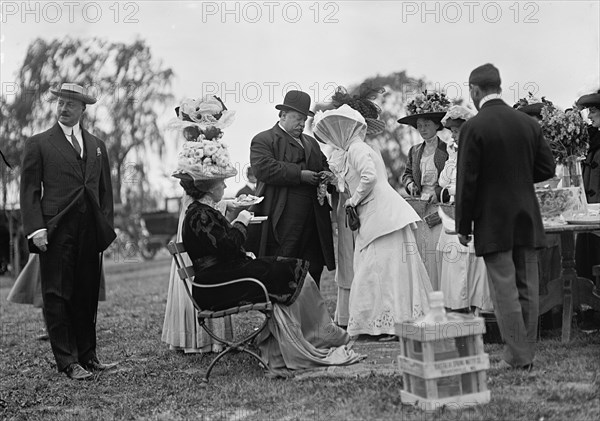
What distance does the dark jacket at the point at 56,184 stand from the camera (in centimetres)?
586

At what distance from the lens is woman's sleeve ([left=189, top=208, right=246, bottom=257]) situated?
5406 mm

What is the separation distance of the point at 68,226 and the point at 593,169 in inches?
178

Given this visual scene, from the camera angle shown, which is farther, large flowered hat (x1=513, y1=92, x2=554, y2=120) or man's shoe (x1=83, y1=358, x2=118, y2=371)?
large flowered hat (x1=513, y1=92, x2=554, y2=120)

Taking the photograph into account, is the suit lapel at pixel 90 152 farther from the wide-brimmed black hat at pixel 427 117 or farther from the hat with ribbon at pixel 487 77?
the hat with ribbon at pixel 487 77

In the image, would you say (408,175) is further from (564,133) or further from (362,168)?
(564,133)

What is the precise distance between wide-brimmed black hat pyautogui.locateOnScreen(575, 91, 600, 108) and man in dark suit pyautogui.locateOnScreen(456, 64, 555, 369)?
1705 mm

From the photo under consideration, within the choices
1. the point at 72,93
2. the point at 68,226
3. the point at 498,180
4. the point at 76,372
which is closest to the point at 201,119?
the point at 72,93

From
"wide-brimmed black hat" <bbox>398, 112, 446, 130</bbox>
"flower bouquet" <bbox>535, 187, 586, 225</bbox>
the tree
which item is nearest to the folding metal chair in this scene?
"flower bouquet" <bbox>535, 187, 586, 225</bbox>

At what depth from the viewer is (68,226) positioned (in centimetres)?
593

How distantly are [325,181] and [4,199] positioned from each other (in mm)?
17370

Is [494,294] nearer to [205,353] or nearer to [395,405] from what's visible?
[395,405]

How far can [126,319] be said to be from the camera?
31.3ft

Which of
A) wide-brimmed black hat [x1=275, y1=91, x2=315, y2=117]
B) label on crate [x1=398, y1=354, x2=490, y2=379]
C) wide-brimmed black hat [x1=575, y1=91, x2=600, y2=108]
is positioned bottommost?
label on crate [x1=398, y1=354, x2=490, y2=379]

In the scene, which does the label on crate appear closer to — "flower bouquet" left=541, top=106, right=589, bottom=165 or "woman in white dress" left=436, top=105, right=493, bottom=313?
"woman in white dress" left=436, top=105, right=493, bottom=313
